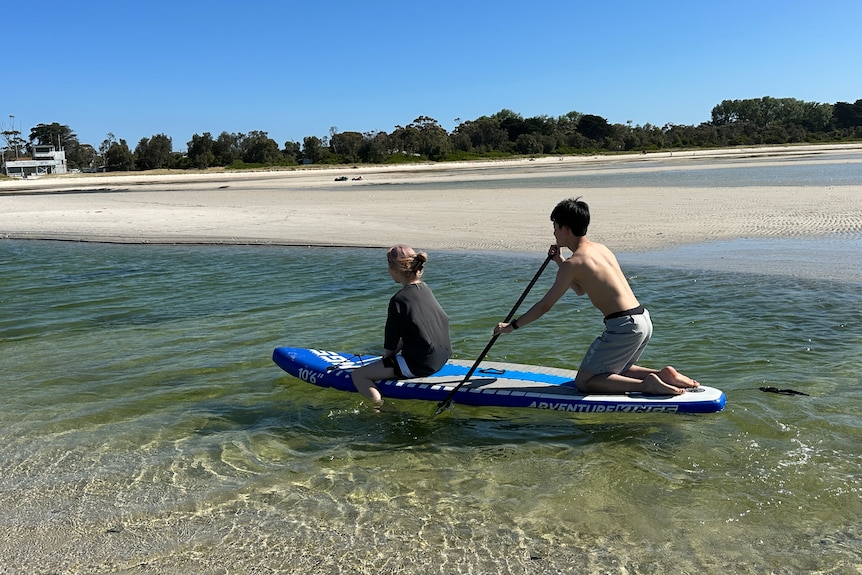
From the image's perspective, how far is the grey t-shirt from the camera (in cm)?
552

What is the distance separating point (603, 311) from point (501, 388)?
1.06 meters

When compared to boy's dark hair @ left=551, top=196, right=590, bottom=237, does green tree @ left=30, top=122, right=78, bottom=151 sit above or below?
above

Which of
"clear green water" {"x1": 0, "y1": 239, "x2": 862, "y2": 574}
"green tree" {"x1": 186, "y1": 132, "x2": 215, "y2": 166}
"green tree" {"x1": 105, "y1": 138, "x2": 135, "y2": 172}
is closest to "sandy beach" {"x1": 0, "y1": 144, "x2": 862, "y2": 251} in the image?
"clear green water" {"x1": 0, "y1": 239, "x2": 862, "y2": 574}

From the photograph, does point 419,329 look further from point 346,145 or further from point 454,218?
point 346,145

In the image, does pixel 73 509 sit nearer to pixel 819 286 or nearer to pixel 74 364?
pixel 74 364

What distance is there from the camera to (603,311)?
17.3 feet

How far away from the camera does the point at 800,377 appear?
6.55m

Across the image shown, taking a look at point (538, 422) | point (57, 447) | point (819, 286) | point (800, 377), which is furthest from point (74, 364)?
point (819, 286)

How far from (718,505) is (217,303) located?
320 inches

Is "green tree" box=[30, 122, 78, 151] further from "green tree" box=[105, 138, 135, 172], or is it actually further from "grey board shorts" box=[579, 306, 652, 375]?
"grey board shorts" box=[579, 306, 652, 375]

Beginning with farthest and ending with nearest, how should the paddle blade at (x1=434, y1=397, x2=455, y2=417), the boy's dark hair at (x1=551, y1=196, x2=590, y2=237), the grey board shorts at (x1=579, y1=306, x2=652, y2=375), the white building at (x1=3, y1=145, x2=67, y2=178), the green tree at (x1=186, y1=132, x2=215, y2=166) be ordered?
the white building at (x1=3, y1=145, x2=67, y2=178)
the green tree at (x1=186, y1=132, x2=215, y2=166)
the paddle blade at (x1=434, y1=397, x2=455, y2=417)
the grey board shorts at (x1=579, y1=306, x2=652, y2=375)
the boy's dark hair at (x1=551, y1=196, x2=590, y2=237)

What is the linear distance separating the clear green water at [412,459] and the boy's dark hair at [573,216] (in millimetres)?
1546

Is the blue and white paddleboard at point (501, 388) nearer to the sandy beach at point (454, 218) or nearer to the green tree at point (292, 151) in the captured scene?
the sandy beach at point (454, 218)

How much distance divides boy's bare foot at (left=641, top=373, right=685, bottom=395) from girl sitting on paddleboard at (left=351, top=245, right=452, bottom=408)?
5.14 ft
